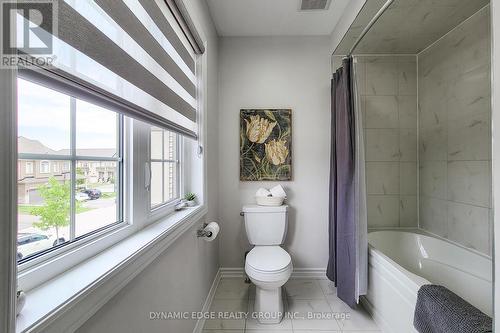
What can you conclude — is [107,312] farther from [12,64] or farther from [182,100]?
[182,100]

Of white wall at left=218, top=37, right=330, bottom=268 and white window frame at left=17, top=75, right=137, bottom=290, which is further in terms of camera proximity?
white wall at left=218, top=37, right=330, bottom=268

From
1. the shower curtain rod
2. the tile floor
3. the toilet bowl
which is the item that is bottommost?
the tile floor

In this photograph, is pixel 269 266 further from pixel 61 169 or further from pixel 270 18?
pixel 270 18

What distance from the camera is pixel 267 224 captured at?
2.07m

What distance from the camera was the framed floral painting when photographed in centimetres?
225

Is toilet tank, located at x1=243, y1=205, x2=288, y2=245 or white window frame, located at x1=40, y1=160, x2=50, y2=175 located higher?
white window frame, located at x1=40, y1=160, x2=50, y2=175

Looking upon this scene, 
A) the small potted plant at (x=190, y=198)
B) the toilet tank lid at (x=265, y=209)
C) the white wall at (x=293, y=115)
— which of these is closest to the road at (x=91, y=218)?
the small potted plant at (x=190, y=198)

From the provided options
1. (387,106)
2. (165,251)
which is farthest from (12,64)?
(387,106)

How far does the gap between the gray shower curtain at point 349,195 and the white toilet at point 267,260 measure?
1.47ft

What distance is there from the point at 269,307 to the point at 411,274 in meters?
0.97

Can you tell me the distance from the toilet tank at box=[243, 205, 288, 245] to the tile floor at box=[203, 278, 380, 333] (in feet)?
1.53

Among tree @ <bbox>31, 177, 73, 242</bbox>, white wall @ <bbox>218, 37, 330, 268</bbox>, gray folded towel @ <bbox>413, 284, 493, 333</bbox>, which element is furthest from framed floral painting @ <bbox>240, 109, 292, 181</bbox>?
tree @ <bbox>31, 177, 73, 242</bbox>

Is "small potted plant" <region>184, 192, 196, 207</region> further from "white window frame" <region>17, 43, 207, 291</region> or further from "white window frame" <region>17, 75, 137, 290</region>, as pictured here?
"white window frame" <region>17, 75, 137, 290</region>

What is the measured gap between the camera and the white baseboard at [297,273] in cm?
226
